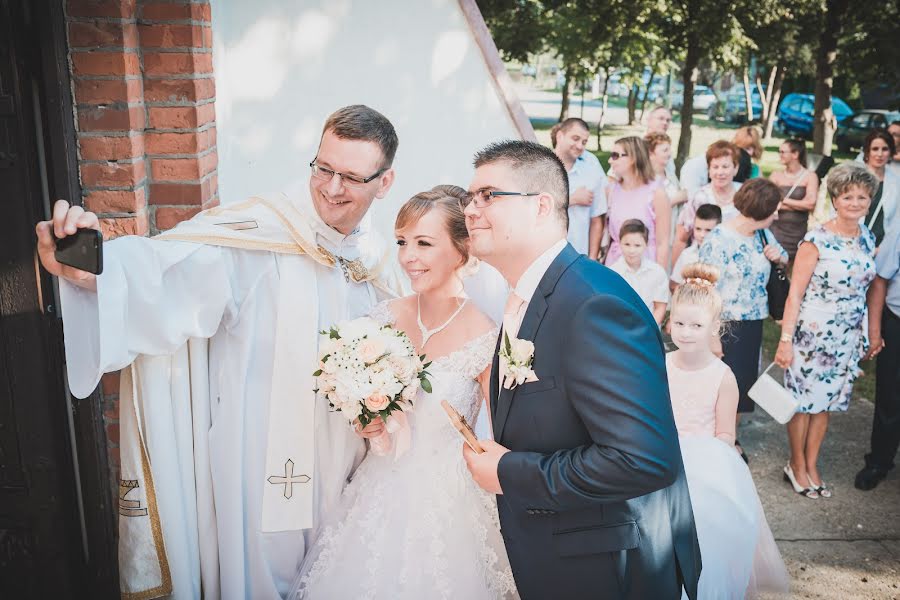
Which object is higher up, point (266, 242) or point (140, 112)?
point (140, 112)

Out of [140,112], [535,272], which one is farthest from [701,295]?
[140,112]

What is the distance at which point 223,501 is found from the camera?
3.26m

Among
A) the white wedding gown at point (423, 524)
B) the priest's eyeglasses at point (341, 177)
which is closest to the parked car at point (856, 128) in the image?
the white wedding gown at point (423, 524)

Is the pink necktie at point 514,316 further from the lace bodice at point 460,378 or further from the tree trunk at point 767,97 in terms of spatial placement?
the tree trunk at point 767,97

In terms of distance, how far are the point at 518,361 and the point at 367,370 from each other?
0.70 m

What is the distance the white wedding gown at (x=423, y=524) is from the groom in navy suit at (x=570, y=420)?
545mm

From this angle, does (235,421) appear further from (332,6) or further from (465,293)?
(332,6)

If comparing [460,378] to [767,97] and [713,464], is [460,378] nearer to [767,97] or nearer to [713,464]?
[713,464]

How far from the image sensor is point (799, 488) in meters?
5.70

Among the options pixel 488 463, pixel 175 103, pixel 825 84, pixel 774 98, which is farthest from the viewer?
pixel 774 98

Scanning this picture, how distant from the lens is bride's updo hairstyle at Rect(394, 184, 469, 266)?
11.1 feet

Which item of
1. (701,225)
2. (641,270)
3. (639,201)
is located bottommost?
(641,270)

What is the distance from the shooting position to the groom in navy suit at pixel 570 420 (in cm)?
227

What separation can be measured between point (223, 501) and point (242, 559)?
259mm
